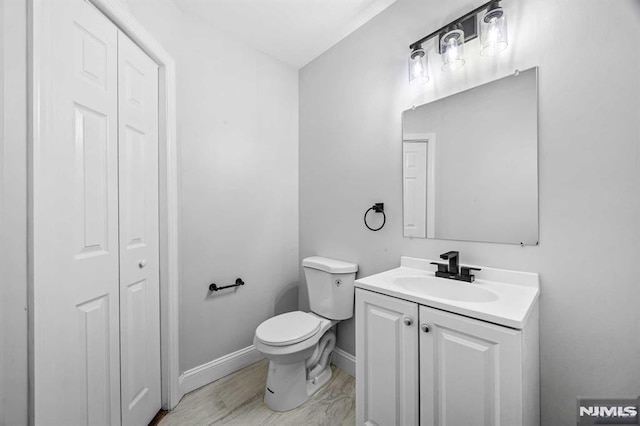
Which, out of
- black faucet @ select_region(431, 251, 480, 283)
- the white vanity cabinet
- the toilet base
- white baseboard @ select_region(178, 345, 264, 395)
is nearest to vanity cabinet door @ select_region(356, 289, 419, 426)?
the white vanity cabinet

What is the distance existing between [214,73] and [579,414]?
2733 mm

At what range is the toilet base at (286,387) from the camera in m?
1.59

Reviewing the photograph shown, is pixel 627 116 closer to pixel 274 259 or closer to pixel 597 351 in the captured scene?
pixel 597 351

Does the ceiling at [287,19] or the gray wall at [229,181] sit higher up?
the ceiling at [287,19]

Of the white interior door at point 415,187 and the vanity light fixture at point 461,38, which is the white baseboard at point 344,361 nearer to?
the white interior door at point 415,187

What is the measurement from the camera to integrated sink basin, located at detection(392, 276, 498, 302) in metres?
1.20

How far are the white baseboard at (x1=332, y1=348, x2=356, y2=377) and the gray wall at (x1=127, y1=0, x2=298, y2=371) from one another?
0.58 meters

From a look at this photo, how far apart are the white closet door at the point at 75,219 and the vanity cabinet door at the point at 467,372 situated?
1.38m

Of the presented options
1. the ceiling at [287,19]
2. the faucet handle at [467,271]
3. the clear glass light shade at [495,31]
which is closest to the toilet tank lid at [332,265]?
the faucet handle at [467,271]

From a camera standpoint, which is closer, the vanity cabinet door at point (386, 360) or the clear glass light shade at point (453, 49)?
the vanity cabinet door at point (386, 360)

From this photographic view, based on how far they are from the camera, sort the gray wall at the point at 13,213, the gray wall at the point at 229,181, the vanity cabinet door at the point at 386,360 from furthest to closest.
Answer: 1. the gray wall at the point at 229,181
2. the vanity cabinet door at the point at 386,360
3. the gray wall at the point at 13,213

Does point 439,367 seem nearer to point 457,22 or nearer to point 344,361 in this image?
point 344,361

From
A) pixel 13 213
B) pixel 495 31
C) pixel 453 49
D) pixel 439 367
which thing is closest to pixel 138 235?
pixel 13 213

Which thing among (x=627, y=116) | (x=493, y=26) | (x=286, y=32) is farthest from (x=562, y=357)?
(x=286, y=32)
